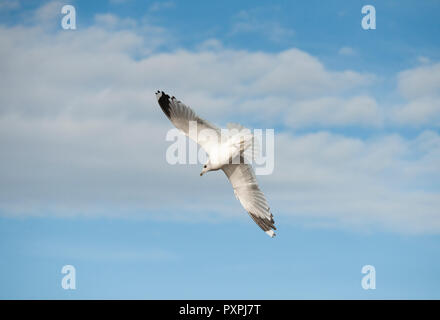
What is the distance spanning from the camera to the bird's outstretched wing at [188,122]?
1563 cm

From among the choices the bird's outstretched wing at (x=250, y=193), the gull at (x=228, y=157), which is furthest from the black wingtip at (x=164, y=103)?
the bird's outstretched wing at (x=250, y=193)

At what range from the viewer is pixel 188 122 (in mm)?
15766

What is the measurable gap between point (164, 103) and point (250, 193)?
363 centimetres

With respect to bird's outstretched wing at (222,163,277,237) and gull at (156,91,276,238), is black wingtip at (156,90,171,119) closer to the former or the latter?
gull at (156,91,276,238)

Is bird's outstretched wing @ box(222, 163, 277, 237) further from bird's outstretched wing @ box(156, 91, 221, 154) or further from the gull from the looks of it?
bird's outstretched wing @ box(156, 91, 221, 154)

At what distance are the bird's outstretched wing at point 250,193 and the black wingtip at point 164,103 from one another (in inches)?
91.2

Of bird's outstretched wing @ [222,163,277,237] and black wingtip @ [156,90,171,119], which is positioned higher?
black wingtip @ [156,90,171,119]

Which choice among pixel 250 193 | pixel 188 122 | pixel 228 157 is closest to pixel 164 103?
pixel 188 122

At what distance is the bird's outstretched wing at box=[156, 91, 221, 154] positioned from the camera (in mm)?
15633

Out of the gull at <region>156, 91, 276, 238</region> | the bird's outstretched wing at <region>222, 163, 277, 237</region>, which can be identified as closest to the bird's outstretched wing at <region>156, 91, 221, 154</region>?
→ the gull at <region>156, 91, 276, 238</region>

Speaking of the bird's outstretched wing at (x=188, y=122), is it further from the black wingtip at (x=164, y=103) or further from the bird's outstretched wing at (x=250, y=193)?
the bird's outstretched wing at (x=250, y=193)

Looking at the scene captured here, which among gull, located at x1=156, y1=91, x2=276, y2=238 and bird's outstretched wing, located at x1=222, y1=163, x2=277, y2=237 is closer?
gull, located at x1=156, y1=91, x2=276, y2=238
